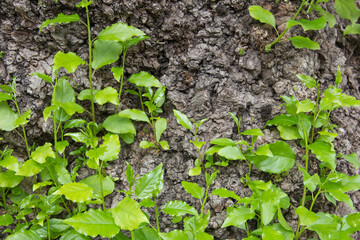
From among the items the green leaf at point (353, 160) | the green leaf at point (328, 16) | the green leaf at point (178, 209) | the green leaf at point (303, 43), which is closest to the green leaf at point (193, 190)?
the green leaf at point (178, 209)

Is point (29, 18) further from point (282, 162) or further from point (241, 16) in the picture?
point (282, 162)

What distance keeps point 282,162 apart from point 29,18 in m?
1.61

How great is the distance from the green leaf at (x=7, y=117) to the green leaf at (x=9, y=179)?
230 mm

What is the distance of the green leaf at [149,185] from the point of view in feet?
3.82

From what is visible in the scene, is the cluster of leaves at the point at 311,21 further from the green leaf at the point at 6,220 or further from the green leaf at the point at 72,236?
the green leaf at the point at 6,220

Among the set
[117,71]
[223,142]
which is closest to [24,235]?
[117,71]

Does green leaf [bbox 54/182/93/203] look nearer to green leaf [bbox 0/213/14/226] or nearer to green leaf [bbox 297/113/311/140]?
green leaf [bbox 0/213/14/226]

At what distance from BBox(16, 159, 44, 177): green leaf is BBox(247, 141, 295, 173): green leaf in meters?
1.11

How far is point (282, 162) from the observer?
4.61 feet

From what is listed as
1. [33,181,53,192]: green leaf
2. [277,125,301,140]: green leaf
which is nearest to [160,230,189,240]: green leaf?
[33,181,53,192]: green leaf

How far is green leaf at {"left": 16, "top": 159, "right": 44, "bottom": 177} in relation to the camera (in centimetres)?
133

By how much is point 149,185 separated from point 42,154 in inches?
23.6

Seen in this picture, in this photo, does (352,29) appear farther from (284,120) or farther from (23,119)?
(23,119)

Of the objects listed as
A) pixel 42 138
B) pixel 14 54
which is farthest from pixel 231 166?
pixel 14 54
